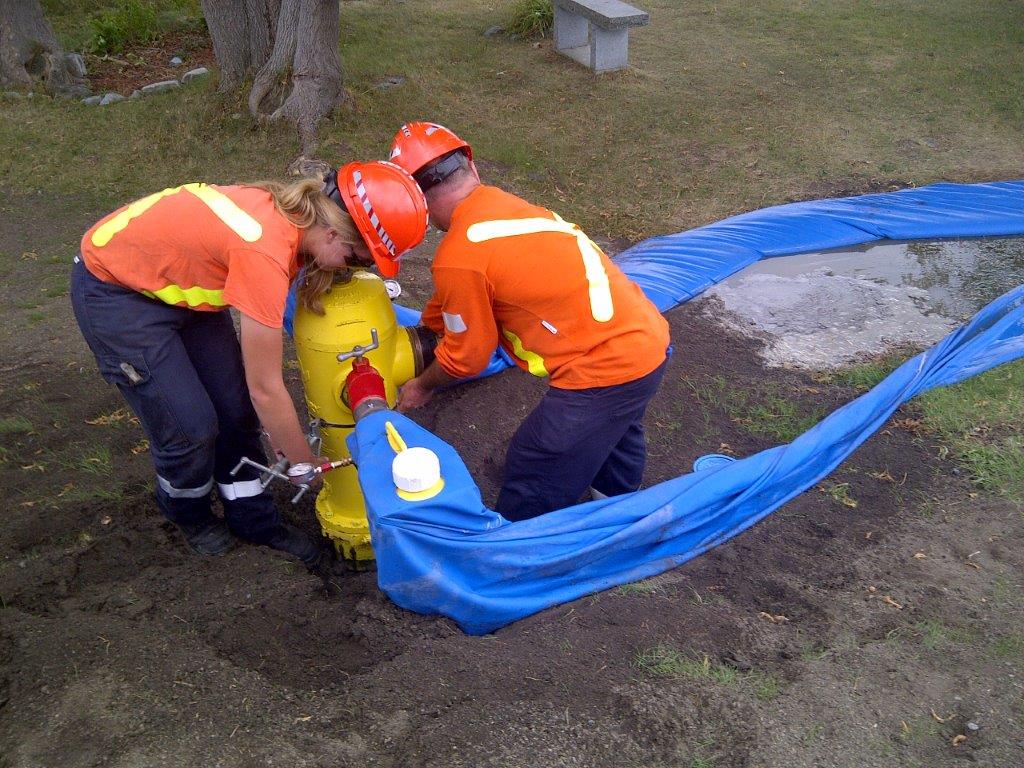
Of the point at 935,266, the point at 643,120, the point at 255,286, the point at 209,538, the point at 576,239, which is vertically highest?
the point at 255,286

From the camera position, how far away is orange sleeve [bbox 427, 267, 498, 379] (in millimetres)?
2580

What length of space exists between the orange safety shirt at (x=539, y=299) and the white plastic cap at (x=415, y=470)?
50cm

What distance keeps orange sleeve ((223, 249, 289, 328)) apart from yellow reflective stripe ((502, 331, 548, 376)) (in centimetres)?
83

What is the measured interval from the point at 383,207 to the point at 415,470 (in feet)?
2.46

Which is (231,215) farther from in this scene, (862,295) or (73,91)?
(73,91)

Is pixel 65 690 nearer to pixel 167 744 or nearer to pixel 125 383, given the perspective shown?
pixel 167 744

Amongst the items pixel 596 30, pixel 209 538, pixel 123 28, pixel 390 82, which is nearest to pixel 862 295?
pixel 209 538

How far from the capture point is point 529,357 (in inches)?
112

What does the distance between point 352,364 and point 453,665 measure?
100 cm

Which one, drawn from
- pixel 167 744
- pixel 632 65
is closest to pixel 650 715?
pixel 167 744

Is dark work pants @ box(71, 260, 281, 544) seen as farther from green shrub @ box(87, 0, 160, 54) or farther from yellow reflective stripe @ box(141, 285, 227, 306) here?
green shrub @ box(87, 0, 160, 54)

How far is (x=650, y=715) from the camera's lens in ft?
7.31

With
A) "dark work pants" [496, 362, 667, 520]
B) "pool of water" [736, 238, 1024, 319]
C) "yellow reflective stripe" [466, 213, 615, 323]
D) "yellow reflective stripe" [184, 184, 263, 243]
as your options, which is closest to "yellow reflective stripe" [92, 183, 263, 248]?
"yellow reflective stripe" [184, 184, 263, 243]

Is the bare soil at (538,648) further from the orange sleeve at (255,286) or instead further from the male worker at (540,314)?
the orange sleeve at (255,286)
